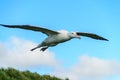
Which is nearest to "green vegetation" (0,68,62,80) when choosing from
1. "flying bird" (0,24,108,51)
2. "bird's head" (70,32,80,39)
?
"flying bird" (0,24,108,51)

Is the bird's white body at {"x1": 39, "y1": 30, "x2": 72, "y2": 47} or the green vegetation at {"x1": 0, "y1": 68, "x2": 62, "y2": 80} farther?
the bird's white body at {"x1": 39, "y1": 30, "x2": 72, "y2": 47}

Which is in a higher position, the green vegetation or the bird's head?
the bird's head

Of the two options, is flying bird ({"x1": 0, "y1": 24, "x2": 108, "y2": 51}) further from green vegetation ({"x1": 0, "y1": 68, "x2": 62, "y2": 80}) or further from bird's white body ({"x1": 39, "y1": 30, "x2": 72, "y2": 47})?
green vegetation ({"x1": 0, "y1": 68, "x2": 62, "y2": 80})

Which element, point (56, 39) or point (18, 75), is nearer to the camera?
point (18, 75)

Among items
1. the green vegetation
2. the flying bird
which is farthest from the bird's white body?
the green vegetation

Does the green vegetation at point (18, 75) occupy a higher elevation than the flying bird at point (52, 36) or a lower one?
lower

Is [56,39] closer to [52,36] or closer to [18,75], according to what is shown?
[52,36]

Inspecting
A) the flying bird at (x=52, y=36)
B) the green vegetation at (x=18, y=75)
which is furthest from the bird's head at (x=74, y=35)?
the green vegetation at (x=18, y=75)

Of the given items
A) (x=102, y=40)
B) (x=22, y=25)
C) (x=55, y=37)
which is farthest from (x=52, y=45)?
(x=102, y=40)

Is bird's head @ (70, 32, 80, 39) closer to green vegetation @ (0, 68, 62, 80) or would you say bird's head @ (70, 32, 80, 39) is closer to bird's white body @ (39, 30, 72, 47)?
bird's white body @ (39, 30, 72, 47)

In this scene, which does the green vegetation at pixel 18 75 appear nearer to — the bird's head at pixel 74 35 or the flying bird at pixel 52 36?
the flying bird at pixel 52 36

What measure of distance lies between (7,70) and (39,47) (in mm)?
2280

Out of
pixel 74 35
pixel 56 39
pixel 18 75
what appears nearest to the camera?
pixel 18 75

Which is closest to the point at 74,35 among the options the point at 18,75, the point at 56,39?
the point at 56,39
